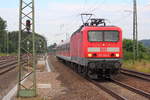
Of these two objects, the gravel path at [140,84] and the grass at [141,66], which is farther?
the grass at [141,66]

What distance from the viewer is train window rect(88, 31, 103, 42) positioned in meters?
17.6

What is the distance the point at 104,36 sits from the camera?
699 inches

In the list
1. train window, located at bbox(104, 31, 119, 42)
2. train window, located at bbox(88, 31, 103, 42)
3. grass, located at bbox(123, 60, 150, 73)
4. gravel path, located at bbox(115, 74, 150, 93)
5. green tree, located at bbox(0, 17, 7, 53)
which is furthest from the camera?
green tree, located at bbox(0, 17, 7, 53)

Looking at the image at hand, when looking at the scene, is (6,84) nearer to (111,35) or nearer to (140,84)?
(111,35)

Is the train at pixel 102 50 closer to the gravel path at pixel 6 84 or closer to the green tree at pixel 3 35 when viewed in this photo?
the gravel path at pixel 6 84

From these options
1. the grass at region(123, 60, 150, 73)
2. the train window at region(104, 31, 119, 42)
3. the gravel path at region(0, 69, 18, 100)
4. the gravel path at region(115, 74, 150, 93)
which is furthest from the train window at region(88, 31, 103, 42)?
the grass at region(123, 60, 150, 73)

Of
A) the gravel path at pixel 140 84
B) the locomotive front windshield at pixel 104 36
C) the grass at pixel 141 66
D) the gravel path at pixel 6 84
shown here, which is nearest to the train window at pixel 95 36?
the locomotive front windshield at pixel 104 36

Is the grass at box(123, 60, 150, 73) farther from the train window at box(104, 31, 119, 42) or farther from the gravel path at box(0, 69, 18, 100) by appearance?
the gravel path at box(0, 69, 18, 100)

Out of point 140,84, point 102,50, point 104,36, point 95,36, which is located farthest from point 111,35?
point 140,84

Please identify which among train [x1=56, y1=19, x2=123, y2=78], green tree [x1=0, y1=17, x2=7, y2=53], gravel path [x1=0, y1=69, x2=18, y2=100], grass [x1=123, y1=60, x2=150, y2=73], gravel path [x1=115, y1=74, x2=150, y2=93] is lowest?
gravel path [x1=0, y1=69, x2=18, y2=100]

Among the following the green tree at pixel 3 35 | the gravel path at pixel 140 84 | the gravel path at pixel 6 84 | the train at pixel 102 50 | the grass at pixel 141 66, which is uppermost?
the green tree at pixel 3 35

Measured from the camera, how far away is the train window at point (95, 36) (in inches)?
Answer: 694

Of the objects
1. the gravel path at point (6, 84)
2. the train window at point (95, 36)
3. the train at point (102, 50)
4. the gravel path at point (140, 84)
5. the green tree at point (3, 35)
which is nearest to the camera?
the gravel path at point (6, 84)

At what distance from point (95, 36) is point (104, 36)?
1.65ft
